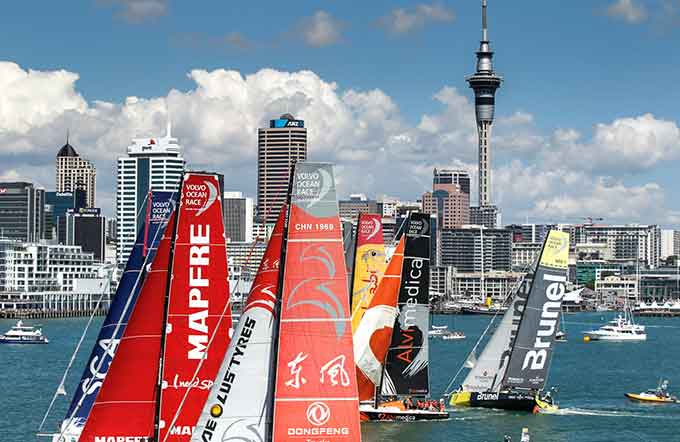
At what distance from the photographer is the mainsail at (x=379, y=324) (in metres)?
49.3

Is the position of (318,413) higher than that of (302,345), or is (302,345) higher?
(302,345)

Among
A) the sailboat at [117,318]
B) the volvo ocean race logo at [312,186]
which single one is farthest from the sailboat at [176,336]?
the sailboat at [117,318]

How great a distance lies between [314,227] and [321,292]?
123 centimetres

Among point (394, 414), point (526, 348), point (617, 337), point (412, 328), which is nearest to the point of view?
point (394, 414)

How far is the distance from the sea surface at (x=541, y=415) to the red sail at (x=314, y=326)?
74.6 ft

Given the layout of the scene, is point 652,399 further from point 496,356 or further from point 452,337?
point 452,337

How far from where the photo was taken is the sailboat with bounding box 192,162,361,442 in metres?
24.2

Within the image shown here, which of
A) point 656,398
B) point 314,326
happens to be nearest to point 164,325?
point 314,326

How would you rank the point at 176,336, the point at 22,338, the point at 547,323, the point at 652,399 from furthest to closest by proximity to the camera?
1. the point at 22,338
2. the point at 652,399
3. the point at 547,323
4. the point at 176,336

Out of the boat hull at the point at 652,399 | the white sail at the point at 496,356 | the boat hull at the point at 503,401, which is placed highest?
the white sail at the point at 496,356

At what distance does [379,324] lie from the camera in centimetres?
4931

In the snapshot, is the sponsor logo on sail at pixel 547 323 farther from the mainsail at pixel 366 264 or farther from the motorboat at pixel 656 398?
the motorboat at pixel 656 398

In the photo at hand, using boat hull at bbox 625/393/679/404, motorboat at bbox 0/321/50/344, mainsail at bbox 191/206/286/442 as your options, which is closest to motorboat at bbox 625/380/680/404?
boat hull at bbox 625/393/679/404

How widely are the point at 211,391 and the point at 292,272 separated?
299 cm
